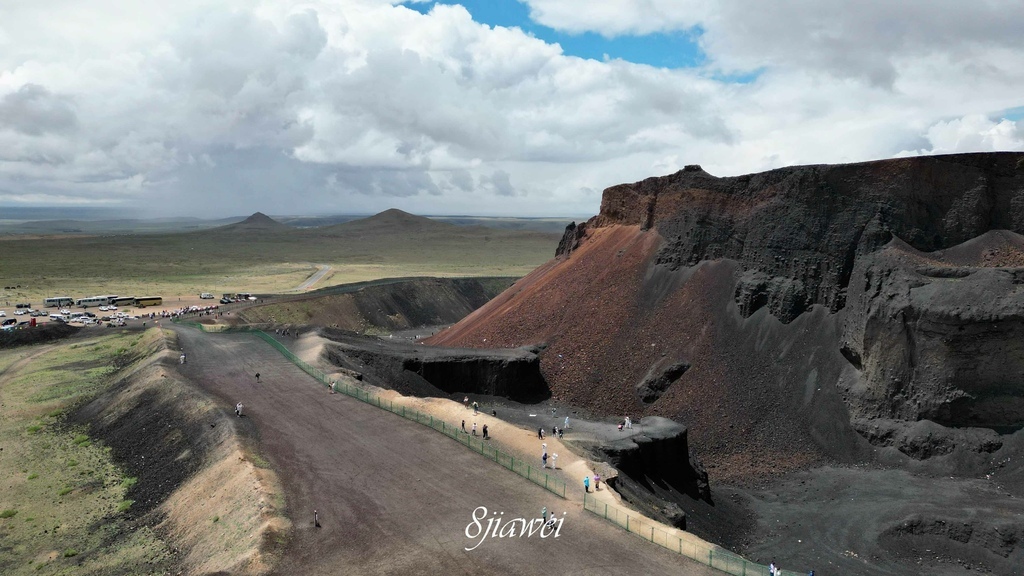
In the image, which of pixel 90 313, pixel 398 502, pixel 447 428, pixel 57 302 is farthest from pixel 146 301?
pixel 398 502

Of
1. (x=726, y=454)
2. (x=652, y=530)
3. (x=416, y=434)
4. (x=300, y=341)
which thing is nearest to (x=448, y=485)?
(x=416, y=434)

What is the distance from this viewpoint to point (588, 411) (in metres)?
48.7

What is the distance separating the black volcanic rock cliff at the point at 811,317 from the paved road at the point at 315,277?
6519 cm

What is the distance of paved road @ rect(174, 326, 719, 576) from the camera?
2080cm

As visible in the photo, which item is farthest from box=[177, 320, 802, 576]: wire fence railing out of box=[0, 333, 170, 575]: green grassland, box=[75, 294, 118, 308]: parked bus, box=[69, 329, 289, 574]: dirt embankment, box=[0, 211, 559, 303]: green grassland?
Result: box=[0, 211, 559, 303]: green grassland

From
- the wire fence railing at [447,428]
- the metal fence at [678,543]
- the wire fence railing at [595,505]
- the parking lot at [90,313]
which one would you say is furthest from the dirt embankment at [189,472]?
the parking lot at [90,313]

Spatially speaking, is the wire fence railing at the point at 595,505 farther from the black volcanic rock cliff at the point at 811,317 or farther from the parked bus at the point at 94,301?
the parked bus at the point at 94,301

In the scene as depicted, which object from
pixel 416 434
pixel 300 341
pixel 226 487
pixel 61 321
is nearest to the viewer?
pixel 226 487

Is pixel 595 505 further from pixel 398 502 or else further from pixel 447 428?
pixel 447 428

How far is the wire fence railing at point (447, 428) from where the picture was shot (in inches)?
1071

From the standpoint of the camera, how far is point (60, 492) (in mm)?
30125

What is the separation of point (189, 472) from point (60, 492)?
6164mm

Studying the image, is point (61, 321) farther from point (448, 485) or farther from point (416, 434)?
point (448, 485)

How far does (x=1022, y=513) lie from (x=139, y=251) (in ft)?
655
